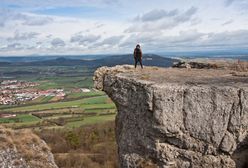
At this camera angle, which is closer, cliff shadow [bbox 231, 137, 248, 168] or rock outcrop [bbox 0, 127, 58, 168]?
cliff shadow [bbox 231, 137, 248, 168]

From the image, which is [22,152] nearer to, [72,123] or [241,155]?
[241,155]

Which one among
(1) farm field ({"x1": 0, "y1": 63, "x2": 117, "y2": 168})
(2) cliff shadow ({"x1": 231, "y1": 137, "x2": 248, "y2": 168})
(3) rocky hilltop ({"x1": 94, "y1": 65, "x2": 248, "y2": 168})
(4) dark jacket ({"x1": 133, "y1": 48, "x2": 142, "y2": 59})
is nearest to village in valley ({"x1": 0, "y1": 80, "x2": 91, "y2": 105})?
(1) farm field ({"x1": 0, "y1": 63, "x2": 117, "y2": 168})

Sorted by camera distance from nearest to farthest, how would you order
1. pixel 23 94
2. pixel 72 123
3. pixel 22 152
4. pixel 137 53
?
pixel 137 53 < pixel 22 152 < pixel 72 123 < pixel 23 94

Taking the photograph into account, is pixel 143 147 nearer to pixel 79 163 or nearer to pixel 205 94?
pixel 205 94

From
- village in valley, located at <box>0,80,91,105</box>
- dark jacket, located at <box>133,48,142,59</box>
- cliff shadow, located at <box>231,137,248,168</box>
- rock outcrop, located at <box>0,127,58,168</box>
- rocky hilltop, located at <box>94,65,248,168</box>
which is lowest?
village in valley, located at <box>0,80,91,105</box>

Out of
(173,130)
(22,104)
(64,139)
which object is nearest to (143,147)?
(173,130)

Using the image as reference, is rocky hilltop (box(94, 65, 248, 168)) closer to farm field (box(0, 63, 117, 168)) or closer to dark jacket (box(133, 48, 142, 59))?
dark jacket (box(133, 48, 142, 59))

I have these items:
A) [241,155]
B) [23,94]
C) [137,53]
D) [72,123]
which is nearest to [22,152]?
[137,53]

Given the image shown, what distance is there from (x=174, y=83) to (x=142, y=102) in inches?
54.3

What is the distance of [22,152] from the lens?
27.0m

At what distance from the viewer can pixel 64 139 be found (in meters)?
56.9

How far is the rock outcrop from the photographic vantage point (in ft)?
83.6

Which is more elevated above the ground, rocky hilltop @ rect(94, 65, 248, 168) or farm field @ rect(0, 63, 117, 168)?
rocky hilltop @ rect(94, 65, 248, 168)

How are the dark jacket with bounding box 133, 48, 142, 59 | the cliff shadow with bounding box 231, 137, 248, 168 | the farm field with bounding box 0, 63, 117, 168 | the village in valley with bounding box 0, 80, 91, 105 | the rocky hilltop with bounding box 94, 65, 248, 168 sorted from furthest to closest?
the village in valley with bounding box 0, 80, 91, 105 → the farm field with bounding box 0, 63, 117, 168 → the dark jacket with bounding box 133, 48, 142, 59 → the cliff shadow with bounding box 231, 137, 248, 168 → the rocky hilltop with bounding box 94, 65, 248, 168
